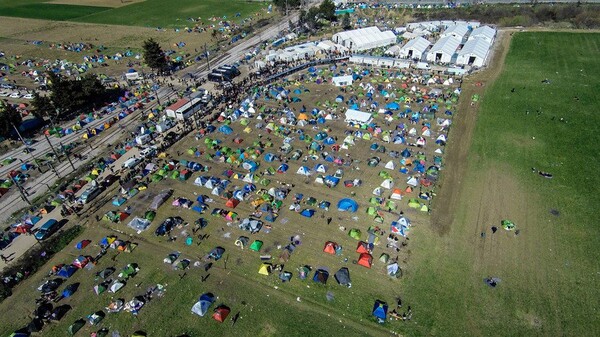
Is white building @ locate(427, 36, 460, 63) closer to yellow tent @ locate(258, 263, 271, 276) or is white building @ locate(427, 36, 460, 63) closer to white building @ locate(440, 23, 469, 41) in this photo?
white building @ locate(440, 23, 469, 41)

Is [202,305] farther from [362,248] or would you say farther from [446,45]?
[446,45]

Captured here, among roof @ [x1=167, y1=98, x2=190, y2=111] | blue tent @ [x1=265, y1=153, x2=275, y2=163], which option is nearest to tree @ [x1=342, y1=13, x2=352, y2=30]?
roof @ [x1=167, y1=98, x2=190, y2=111]

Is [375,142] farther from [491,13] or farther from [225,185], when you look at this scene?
[491,13]

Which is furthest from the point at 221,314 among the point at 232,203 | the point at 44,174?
the point at 44,174

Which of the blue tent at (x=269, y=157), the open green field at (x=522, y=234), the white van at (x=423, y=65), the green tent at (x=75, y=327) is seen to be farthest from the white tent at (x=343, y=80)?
the green tent at (x=75, y=327)

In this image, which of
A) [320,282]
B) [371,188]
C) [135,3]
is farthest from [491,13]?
[135,3]

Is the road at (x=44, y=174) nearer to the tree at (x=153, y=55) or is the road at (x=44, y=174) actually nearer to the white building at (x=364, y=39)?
the tree at (x=153, y=55)

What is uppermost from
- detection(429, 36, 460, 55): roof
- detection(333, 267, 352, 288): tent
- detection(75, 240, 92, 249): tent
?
detection(429, 36, 460, 55): roof

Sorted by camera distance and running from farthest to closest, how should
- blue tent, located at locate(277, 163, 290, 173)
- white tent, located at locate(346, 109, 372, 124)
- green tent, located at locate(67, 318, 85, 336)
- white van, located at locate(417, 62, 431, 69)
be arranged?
1. white van, located at locate(417, 62, 431, 69)
2. white tent, located at locate(346, 109, 372, 124)
3. blue tent, located at locate(277, 163, 290, 173)
4. green tent, located at locate(67, 318, 85, 336)
